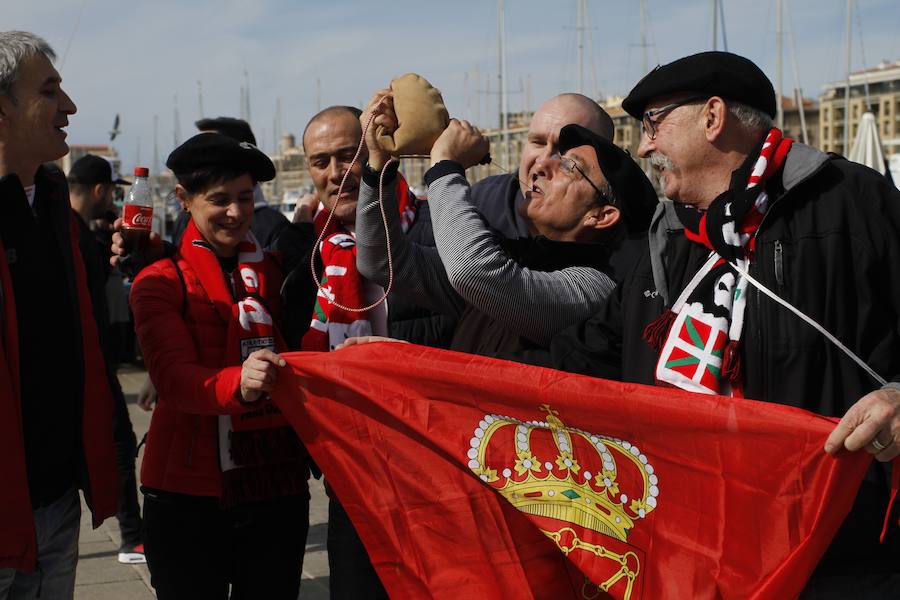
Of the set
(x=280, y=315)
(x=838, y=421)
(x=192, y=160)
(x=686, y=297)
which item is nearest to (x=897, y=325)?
(x=838, y=421)

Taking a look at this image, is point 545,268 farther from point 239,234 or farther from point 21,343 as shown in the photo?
point 21,343

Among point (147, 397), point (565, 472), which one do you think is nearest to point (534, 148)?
point (565, 472)

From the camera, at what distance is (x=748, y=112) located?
8.79 feet

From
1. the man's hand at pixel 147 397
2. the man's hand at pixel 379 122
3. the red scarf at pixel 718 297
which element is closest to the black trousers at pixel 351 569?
the man's hand at pixel 147 397

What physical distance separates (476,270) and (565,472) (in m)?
0.66

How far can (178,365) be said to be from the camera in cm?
320

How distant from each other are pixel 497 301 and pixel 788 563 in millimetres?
1122

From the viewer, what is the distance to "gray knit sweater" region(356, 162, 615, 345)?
305cm

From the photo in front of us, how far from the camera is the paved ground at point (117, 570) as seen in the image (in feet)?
17.3

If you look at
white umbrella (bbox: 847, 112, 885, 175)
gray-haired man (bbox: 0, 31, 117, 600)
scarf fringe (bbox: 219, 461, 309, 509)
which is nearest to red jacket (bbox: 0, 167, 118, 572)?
gray-haired man (bbox: 0, 31, 117, 600)

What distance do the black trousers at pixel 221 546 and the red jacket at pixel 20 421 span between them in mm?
245

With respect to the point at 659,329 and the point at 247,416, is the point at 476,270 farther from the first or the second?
the point at 247,416

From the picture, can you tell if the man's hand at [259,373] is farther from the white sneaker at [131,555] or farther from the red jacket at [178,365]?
the white sneaker at [131,555]

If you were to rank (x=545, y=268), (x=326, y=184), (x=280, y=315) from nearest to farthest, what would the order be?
(x=545, y=268), (x=280, y=315), (x=326, y=184)
